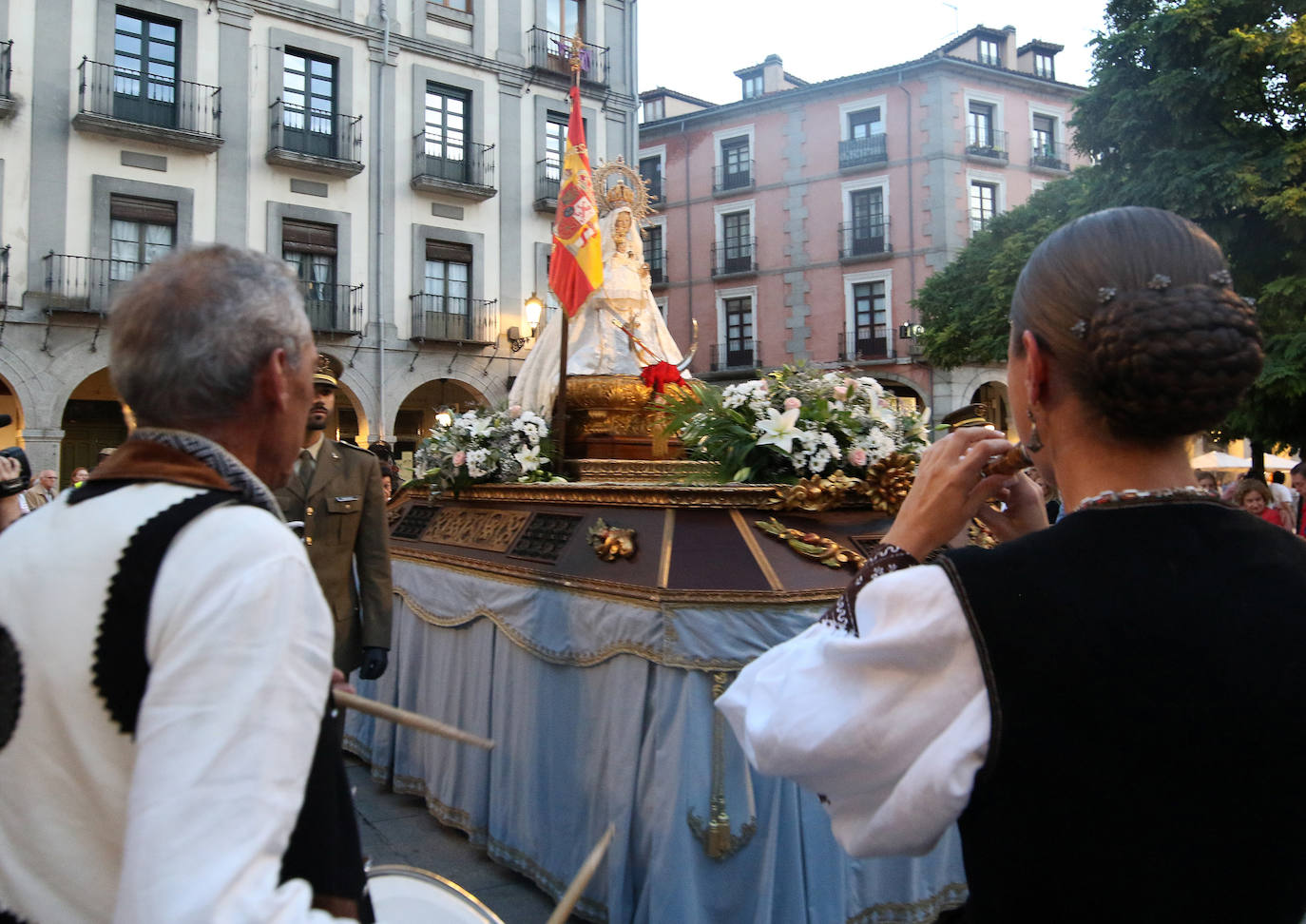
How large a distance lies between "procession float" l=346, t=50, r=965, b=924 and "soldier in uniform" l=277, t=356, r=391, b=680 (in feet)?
1.57

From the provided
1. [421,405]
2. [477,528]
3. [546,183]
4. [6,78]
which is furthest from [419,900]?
[421,405]

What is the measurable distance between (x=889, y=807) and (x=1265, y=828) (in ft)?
1.34

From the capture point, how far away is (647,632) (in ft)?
10.0

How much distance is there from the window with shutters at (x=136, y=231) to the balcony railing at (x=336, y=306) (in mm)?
2171

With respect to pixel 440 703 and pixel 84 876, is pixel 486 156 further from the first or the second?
pixel 84 876

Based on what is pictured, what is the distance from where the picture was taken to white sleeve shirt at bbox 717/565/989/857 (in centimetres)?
104

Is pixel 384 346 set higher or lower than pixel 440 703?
higher

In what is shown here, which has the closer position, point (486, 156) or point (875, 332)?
point (486, 156)

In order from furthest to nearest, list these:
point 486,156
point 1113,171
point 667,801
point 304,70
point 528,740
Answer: point 486,156 < point 304,70 < point 1113,171 < point 528,740 < point 667,801

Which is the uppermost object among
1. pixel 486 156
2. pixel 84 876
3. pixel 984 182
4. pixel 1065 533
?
pixel 984 182

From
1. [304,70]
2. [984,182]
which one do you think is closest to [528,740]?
[304,70]

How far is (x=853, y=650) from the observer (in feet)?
3.56

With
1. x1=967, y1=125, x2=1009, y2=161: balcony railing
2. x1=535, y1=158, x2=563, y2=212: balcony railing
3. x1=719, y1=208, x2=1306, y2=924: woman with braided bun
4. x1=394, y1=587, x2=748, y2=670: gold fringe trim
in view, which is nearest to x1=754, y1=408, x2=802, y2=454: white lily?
x1=394, y1=587, x2=748, y2=670: gold fringe trim

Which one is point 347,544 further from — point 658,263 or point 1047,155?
point 1047,155
